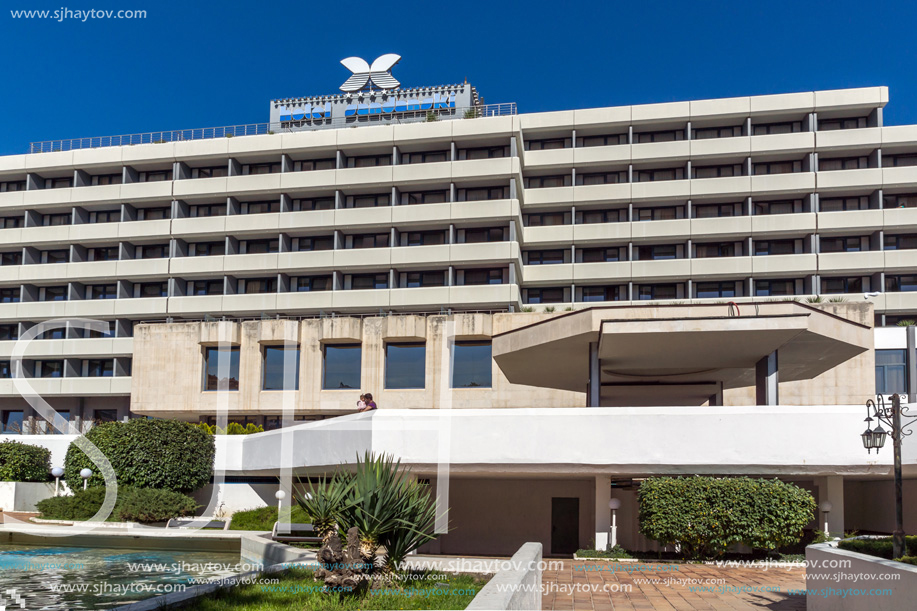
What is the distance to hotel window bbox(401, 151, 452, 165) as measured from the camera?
53.2 metres

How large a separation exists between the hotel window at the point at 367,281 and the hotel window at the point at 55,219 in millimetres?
21428

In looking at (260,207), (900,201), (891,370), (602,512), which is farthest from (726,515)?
(260,207)

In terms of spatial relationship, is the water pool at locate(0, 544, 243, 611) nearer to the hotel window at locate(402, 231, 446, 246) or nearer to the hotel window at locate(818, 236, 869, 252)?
the hotel window at locate(402, 231, 446, 246)

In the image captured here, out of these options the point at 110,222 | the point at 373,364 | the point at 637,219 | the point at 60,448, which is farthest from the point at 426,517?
the point at 110,222

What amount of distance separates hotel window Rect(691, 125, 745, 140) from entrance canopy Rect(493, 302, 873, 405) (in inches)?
1275

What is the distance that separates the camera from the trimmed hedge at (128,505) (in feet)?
79.6

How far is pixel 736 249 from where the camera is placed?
51531 mm

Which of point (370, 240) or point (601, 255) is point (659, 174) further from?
point (370, 240)

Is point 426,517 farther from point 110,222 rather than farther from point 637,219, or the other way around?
point 110,222

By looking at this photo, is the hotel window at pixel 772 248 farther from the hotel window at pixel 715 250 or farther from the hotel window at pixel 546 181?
the hotel window at pixel 546 181

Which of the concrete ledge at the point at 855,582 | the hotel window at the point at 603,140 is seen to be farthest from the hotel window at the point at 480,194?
the concrete ledge at the point at 855,582

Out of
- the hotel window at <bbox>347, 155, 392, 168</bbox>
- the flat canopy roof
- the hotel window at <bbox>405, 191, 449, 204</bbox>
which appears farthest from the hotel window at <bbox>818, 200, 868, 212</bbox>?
the flat canopy roof

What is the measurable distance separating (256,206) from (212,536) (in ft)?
126

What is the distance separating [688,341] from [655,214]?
3713cm
